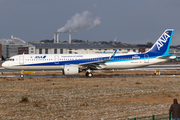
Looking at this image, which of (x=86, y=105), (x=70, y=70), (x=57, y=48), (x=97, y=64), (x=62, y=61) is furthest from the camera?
(x=57, y=48)

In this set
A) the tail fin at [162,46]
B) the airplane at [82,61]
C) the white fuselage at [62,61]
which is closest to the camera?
the airplane at [82,61]

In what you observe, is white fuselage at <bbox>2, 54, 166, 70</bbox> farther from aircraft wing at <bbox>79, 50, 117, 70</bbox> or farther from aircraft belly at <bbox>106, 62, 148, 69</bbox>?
aircraft wing at <bbox>79, 50, 117, 70</bbox>

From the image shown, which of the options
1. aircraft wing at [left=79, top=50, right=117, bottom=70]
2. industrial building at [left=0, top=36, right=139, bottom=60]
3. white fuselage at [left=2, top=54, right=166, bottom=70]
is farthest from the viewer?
industrial building at [left=0, top=36, right=139, bottom=60]

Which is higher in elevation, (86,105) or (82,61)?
(82,61)

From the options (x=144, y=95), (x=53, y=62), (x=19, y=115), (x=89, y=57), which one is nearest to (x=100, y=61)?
(x=89, y=57)

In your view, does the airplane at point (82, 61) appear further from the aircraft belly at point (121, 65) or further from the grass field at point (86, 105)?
the grass field at point (86, 105)

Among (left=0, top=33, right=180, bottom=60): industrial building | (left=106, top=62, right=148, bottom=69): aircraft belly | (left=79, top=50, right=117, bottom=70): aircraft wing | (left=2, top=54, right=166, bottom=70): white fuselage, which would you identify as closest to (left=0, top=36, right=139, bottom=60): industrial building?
(left=0, top=33, right=180, bottom=60): industrial building

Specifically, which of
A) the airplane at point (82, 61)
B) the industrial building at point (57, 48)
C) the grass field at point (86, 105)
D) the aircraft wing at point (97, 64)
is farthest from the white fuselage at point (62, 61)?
the industrial building at point (57, 48)

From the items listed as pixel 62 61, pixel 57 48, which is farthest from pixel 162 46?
pixel 57 48

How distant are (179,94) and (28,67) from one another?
26375 millimetres

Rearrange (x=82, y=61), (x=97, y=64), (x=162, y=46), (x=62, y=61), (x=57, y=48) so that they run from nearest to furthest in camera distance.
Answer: (x=97, y=64), (x=62, y=61), (x=82, y=61), (x=162, y=46), (x=57, y=48)

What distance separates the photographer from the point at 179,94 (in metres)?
25.9

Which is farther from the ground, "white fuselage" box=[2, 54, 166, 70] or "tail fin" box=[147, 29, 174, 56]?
"tail fin" box=[147, 29, 174, 56]

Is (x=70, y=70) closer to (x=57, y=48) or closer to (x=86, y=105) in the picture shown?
(x=86, y=105)
